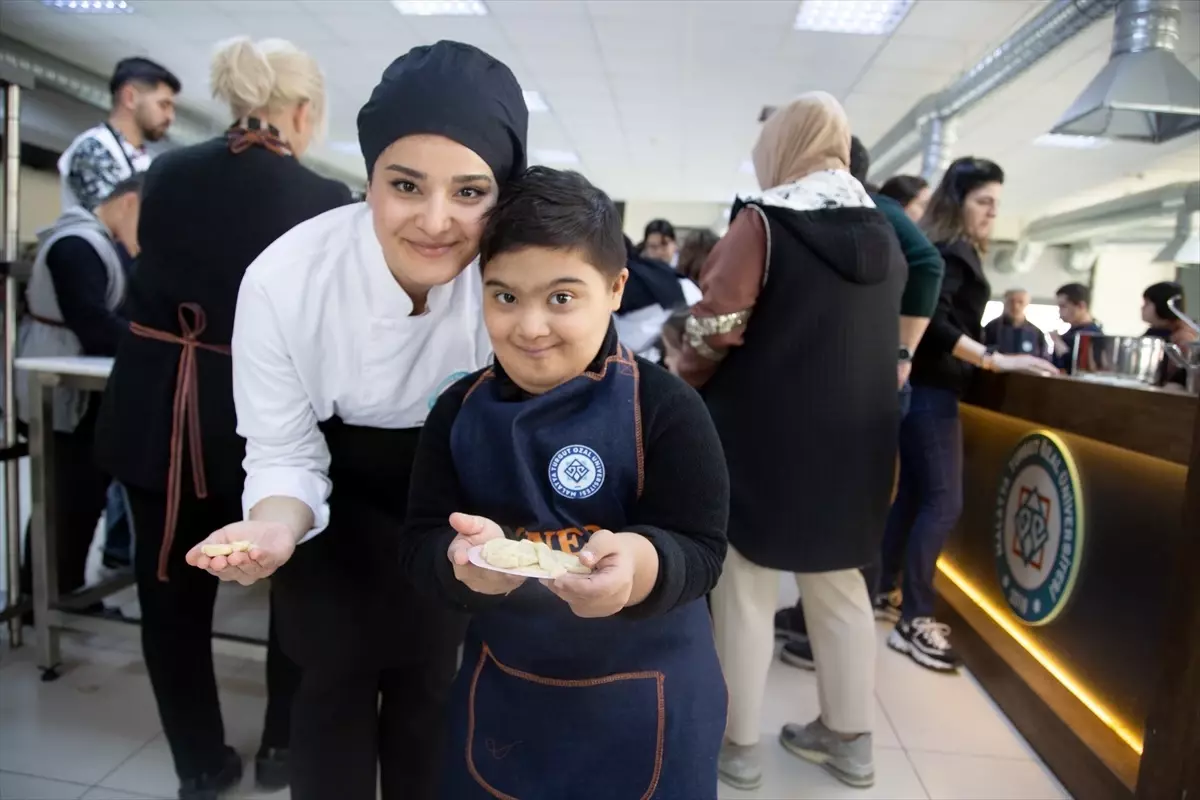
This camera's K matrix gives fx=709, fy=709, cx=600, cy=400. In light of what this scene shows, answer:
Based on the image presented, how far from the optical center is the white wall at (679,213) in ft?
11.0

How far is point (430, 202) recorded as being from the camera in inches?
30.7

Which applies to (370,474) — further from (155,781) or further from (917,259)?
(917,259)

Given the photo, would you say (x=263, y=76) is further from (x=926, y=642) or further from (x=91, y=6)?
(x=926, y=642)

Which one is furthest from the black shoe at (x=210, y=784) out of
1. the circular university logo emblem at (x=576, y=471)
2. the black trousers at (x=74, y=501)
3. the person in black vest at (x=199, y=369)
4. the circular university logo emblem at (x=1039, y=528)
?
the circular university logo emblem at (x=1039, y=528)

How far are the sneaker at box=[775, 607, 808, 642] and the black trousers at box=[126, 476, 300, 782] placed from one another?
62.9 inches

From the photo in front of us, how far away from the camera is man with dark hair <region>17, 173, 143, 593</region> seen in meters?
1.75

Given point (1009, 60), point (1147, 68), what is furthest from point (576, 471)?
point (1147, 68)

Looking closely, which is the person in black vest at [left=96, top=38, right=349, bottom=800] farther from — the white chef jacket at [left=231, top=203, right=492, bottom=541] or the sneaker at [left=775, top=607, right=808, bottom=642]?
the sneaker at [left=775, top=607, right=808, bottom=642]

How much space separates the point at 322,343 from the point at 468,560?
17.5 inches

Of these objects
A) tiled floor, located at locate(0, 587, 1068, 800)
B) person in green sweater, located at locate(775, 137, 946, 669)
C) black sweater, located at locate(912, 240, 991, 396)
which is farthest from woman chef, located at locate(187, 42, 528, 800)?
black sweater, located at locate(912, 240, 991, 396)

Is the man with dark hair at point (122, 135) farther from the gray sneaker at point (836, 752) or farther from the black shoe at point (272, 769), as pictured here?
the gray sneaker at point (836, 752)

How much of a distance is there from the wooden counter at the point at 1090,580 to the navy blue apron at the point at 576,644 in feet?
3.05

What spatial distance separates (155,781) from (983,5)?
2.13 metres

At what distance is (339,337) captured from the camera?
0.92 m
